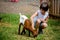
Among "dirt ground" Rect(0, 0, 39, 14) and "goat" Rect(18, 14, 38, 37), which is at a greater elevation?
"dirt ground" Rect(0, 0, 39, 14)

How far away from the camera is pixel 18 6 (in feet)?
6.70

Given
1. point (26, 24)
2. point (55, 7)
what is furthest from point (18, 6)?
point (55, 7)

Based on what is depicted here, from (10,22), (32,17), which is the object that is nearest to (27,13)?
(32,17)

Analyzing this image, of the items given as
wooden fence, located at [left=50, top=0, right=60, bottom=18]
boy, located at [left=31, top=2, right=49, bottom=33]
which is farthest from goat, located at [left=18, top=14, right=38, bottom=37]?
wooden fence, located at [left=50, top=0, right=60, bottom=18]

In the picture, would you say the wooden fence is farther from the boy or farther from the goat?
the goat

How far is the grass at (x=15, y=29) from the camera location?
197 centimetres

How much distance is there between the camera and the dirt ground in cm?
203

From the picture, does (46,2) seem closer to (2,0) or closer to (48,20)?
(48,20)

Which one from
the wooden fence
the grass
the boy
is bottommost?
the grass

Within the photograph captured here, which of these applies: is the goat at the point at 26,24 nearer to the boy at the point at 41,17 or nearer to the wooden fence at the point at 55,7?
the boy at the point at 41,17

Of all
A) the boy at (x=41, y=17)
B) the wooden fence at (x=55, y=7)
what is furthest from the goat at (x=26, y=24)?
the wooden fence at (x=55, y=7)

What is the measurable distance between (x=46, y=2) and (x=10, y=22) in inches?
17.0

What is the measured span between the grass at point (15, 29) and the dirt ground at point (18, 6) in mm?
53

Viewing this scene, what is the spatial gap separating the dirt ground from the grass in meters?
0.05
